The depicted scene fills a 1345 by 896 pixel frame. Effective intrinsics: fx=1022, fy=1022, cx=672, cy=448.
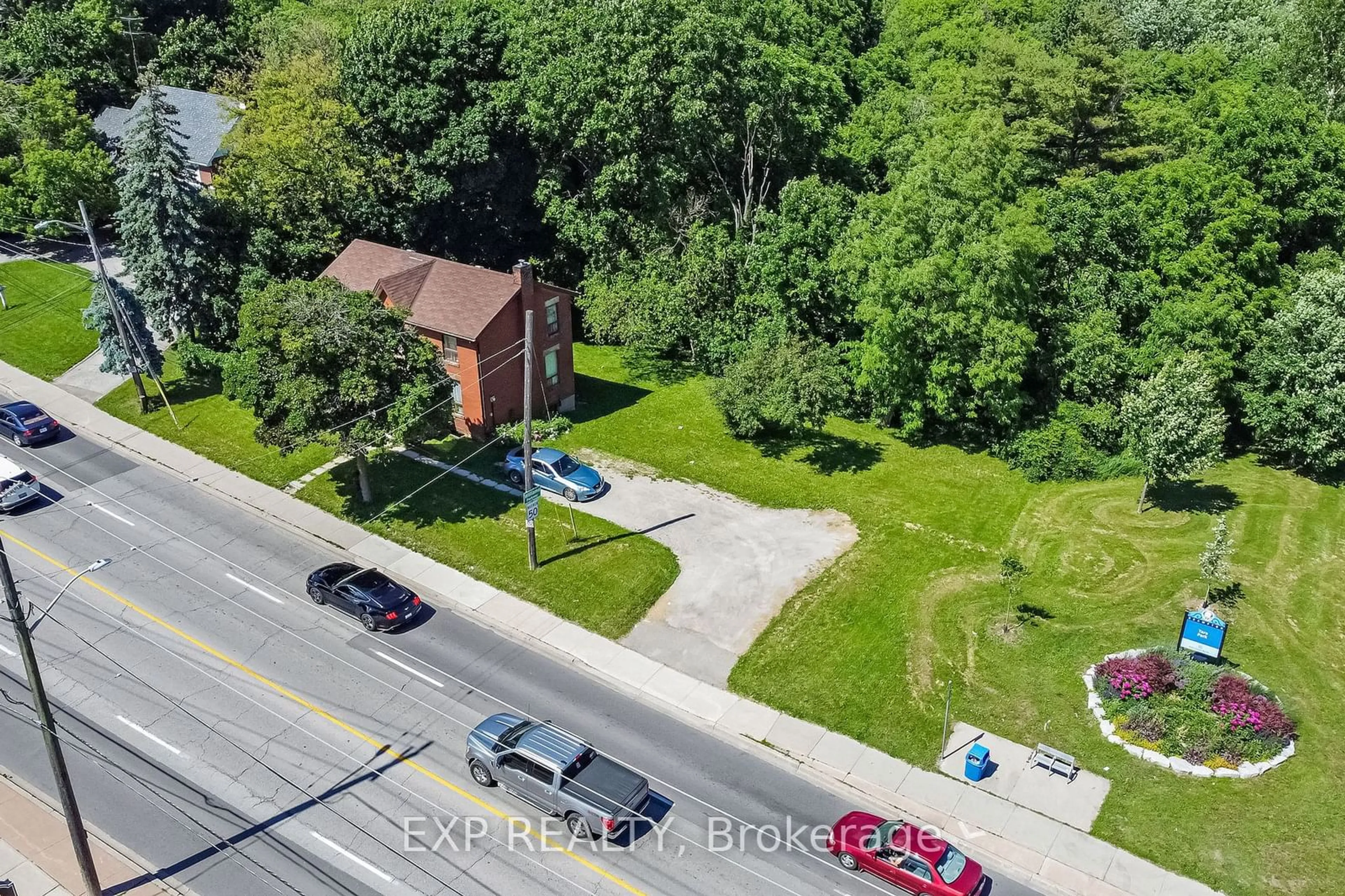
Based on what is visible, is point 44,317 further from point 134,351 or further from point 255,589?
point 255,589

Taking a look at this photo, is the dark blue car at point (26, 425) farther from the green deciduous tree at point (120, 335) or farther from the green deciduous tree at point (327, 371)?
the green deciduous tree at point (327, 371)

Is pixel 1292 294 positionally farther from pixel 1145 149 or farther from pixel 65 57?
pixel 65 57

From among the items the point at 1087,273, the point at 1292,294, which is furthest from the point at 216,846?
the point at 1292,294

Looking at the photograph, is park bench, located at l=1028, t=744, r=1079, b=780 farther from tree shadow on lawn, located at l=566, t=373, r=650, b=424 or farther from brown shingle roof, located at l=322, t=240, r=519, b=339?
brown shingle roof, located at l=322, t=240, r=519, b=339

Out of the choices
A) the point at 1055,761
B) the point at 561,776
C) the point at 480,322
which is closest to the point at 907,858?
the point at 1055,761

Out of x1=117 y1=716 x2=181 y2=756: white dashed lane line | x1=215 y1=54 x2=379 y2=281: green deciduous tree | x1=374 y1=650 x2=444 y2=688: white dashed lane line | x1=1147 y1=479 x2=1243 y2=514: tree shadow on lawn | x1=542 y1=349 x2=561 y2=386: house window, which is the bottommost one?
x1=117 y1=716 x2=181 y2=756: white dashed lane line

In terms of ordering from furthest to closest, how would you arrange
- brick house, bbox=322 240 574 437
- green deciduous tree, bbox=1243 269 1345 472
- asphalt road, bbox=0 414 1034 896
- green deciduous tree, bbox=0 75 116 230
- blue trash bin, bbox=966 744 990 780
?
green deciduous tree, bbox=0 75 116 230 < brick house, bbox=322 240 574 437 < green deciduous tree, bbox=1243 269 1345 472 < blue trash bin, bbox=966 744 990 780 < asphalt road, bbox=0 414 1034 896

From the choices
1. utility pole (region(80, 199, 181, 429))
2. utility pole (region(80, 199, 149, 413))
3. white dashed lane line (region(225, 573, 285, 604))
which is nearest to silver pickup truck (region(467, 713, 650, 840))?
white dashed lane line (region(225, 573, 285, 604))
